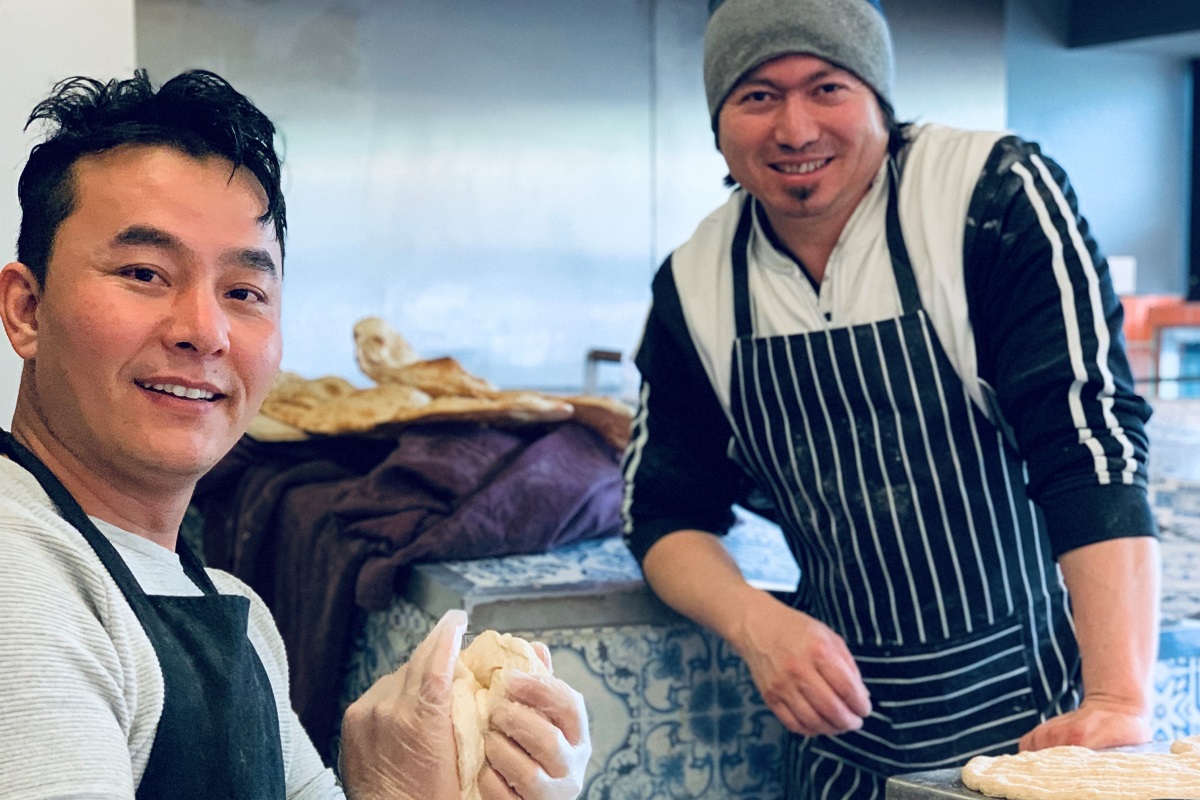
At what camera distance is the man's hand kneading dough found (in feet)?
3.42

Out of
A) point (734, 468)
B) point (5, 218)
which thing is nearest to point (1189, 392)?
point (734, 468)

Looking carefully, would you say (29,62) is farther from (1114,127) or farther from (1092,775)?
(1114,127)

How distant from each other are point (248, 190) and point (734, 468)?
3.41ft

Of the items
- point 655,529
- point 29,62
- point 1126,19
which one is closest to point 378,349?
point 655,529

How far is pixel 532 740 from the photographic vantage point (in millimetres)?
1039

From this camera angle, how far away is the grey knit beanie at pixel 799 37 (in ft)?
5.44

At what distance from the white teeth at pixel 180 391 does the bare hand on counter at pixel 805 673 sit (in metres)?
0.88

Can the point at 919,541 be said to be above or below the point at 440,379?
below

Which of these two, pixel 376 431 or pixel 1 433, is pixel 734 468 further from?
pixel 1 433

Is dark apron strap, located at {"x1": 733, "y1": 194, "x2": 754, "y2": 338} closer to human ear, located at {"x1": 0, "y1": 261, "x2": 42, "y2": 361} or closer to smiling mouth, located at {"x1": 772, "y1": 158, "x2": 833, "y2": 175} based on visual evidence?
smiling mouth, located at {"x1": 772, "y1": 158, "x2": 833, "y2": 175}

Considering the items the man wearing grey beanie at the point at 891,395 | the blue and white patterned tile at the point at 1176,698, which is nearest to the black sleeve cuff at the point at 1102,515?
the man wearing grey beanie at the point at 891,395

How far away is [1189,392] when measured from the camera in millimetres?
6516

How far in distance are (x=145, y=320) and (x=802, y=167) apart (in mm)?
958

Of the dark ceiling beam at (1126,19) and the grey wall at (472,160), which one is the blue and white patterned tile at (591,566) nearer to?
the grey wall at (472,160)
